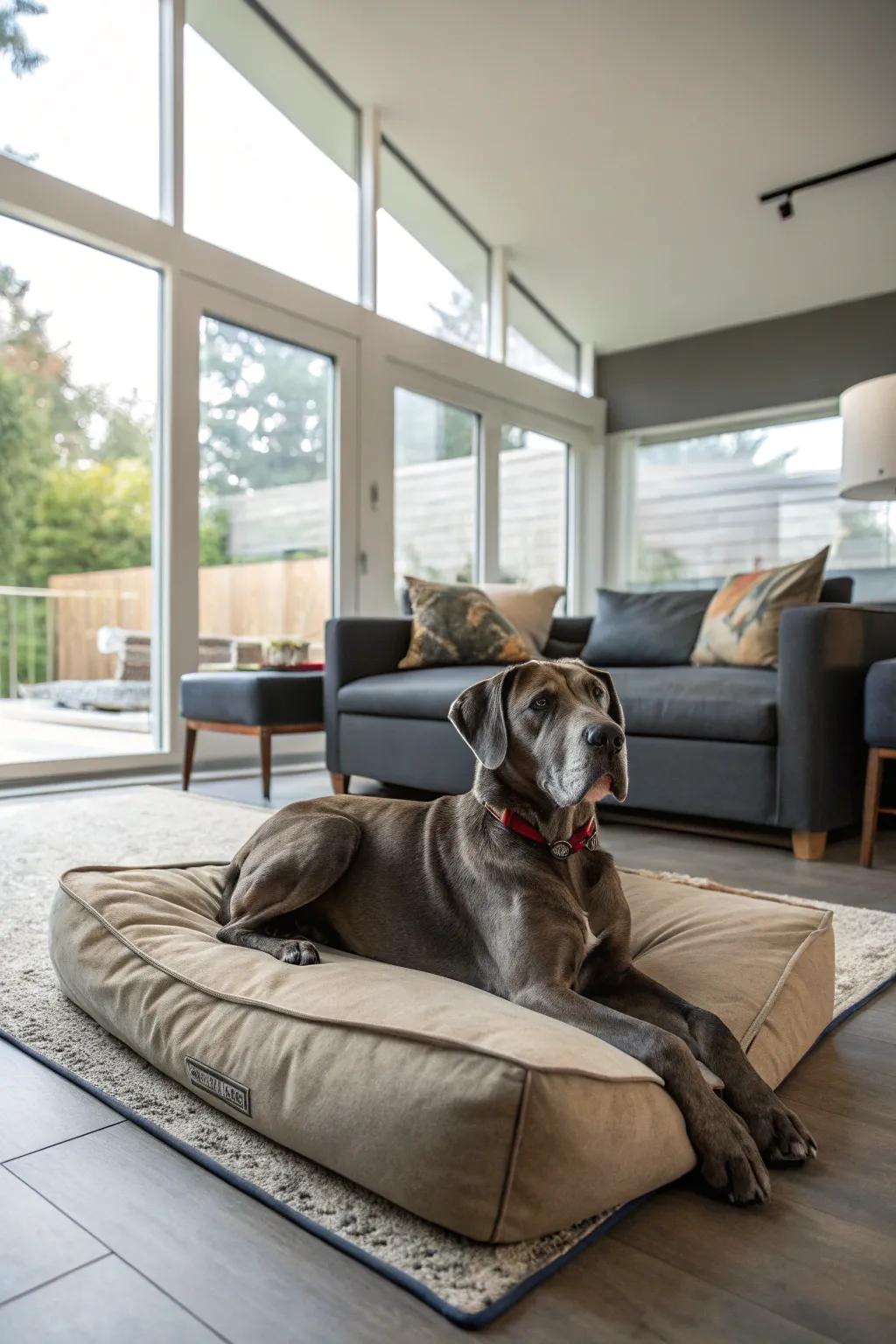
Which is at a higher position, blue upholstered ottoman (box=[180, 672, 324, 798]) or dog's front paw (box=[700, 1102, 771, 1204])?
blue upholstered ottoman (box=[180, 672, 324, 798])

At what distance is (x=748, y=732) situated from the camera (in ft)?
9.64

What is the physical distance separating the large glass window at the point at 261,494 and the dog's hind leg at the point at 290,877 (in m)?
2.88

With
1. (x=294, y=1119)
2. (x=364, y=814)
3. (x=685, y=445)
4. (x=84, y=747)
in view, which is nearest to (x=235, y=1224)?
(x=294, y=1119)

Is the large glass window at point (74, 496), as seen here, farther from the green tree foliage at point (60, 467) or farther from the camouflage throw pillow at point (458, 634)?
the camouflage throw pillow at point (458, 634)

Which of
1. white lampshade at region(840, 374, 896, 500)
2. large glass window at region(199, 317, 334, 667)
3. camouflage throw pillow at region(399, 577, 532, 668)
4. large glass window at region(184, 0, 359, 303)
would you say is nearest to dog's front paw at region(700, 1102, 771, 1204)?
camouflage throw pillow at region(399, 577, 532, 668)

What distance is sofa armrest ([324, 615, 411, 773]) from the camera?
399 centimetres

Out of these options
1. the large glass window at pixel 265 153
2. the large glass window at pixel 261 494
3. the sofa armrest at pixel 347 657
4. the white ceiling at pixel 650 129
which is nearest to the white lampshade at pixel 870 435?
the white ceiling at pixel 650 129

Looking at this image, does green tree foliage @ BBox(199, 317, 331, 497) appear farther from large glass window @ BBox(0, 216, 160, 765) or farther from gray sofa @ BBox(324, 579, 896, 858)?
gray sofa @ BBox(324, 579, 896, 858)

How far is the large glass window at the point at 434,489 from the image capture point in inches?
221

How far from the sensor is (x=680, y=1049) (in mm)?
1112

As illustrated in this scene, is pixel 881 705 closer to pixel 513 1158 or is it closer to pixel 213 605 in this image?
pixel 513 1158

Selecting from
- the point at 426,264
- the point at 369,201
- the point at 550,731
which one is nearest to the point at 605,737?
the point at 550,731

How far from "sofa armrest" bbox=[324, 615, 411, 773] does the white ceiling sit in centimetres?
287

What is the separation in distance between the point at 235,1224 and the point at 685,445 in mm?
6402
